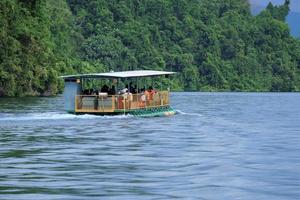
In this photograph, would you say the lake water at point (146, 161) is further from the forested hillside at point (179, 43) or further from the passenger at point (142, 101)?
the forested hillside at point (179, 43)

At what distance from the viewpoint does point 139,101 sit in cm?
4769

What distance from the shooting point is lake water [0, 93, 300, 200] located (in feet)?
59.4

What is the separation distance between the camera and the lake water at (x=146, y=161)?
712 inches

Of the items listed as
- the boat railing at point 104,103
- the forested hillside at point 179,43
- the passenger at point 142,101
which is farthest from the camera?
the forested hillside at point 179,43

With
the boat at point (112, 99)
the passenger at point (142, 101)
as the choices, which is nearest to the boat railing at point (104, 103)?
the boat at point (112, 99)

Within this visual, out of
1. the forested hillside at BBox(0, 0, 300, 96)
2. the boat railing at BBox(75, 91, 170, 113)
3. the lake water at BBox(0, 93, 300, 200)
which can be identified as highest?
the forested hillside at BBox(0, 0, 300, 96)

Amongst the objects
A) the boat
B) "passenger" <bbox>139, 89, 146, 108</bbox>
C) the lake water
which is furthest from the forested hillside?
the lake water

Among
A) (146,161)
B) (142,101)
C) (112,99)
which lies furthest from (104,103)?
(146,161)

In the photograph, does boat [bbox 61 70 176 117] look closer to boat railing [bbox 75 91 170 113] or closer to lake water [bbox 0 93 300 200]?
boat railing [bbox 75 91 170 113]

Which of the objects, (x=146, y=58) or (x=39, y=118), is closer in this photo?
(x=39, y=118)

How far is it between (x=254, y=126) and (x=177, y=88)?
12177cm

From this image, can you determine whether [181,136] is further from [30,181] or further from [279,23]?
[279,23]

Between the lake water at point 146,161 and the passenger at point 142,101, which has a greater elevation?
the passenger at point 142,101

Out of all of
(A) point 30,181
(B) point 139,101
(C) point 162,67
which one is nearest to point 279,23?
(C) point 162,67
